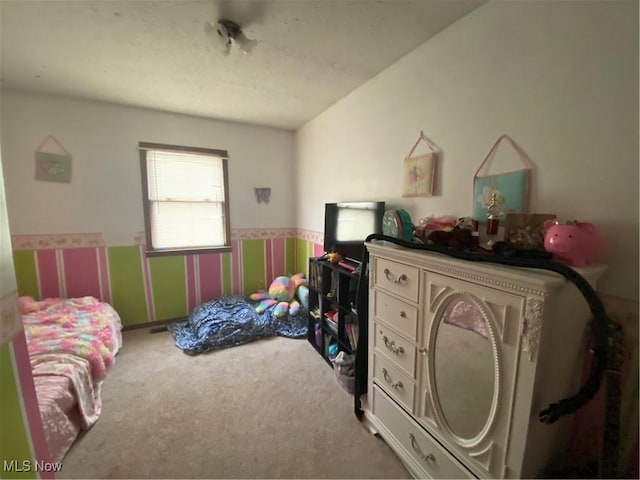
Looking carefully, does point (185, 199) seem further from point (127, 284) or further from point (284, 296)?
point (284, 296)

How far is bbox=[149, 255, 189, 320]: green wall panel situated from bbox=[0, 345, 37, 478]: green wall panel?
8.11ft

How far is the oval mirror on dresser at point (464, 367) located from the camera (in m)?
1.05

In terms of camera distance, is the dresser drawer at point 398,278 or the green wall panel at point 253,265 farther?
the green wall panel at point 253,265

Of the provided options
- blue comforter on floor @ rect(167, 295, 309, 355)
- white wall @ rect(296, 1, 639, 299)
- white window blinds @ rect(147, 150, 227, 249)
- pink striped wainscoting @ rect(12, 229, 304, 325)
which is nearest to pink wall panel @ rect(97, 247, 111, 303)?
pink striped wainscoting @ rect(12, 229, 304, 325)

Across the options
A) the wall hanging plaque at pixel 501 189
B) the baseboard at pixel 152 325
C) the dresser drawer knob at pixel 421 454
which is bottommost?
the baseboard at pixel 152 325

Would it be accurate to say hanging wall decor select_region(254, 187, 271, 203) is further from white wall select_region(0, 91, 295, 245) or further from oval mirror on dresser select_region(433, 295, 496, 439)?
oval mirror on dresser select_region(433, 295, 496, 439)

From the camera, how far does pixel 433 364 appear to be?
1.25 metres

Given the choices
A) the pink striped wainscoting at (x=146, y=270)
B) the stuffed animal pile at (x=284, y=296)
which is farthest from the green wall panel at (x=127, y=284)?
the stuffed animal pile at (x=284, y=296)

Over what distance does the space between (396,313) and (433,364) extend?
290 millimetres

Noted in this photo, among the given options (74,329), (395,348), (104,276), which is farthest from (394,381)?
(104,276)

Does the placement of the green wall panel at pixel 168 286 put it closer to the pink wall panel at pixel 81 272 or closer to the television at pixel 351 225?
the pink wall panel at pixel 81 272

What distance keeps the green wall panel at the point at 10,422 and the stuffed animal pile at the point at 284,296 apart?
227 centimetres

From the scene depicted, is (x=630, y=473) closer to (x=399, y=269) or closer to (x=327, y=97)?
(x=399, y=269)

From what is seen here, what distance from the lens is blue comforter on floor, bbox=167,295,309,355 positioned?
2.61 m
